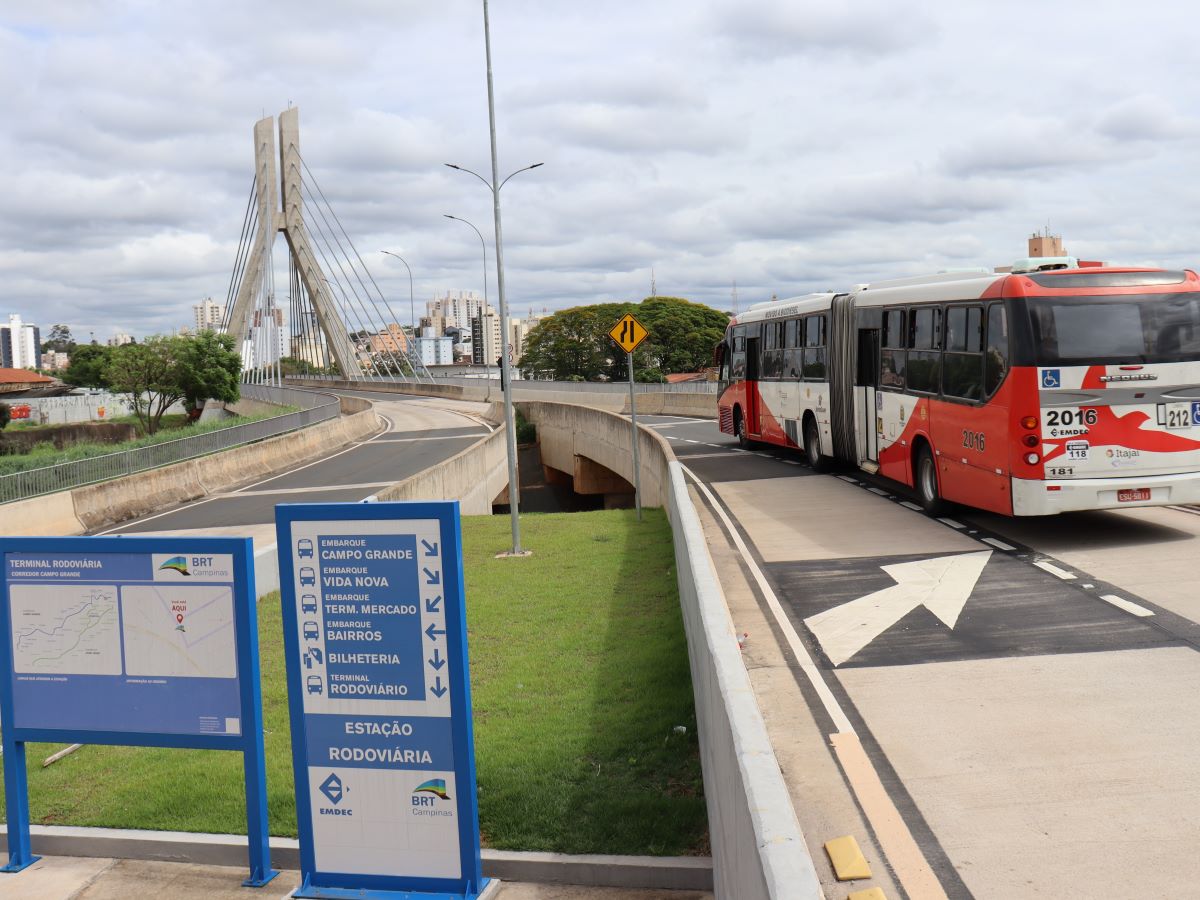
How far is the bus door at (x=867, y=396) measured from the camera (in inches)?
735

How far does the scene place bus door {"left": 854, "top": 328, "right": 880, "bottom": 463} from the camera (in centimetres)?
1867

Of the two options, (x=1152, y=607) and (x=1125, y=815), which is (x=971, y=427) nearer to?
(x=1152, y=607)

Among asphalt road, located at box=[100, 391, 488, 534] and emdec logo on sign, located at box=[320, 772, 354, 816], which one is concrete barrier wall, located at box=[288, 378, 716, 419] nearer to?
asphalt road, located at box=[100, 391, 488, 534]

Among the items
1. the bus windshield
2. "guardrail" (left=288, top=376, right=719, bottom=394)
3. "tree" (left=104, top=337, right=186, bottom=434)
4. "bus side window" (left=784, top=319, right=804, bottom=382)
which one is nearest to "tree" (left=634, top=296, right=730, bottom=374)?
"guardrail" (left=288, top=376, right=719, bottom=394)

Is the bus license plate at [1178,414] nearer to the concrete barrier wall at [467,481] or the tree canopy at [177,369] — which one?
the concrete barrier wall at [467,481]

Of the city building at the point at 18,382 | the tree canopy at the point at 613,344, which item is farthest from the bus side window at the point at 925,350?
the tree canopy at the point at 613,344

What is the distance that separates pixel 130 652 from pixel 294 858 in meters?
1.61

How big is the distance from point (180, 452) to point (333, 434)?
14.0m

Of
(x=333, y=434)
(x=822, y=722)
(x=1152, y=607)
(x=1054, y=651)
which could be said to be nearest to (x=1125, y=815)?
(x=822, y=722)

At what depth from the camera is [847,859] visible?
226 inches

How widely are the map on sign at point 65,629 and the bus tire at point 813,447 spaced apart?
656 inches

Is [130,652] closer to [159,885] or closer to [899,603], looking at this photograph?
[159,885]

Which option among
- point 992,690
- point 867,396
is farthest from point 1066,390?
point 867,396

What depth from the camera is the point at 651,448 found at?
26.9 meters
